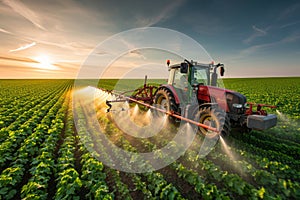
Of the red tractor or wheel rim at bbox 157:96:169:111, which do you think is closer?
the red tractor

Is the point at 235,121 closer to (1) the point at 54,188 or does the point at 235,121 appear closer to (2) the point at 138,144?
(2) the point at 138,144

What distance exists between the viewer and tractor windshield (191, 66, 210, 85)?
5871mm

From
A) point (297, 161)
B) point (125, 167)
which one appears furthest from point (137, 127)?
point (297, 161)

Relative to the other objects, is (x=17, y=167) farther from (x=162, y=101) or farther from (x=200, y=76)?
(x=200, y=76)

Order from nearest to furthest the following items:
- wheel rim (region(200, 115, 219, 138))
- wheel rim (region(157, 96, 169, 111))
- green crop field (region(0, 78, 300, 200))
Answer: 1. green crop field (region(0, 78, 300, 200))
2. wheel rim (region(200, 115, 219, 138))
3. wheel rim (region(157, 96, 169, 111))

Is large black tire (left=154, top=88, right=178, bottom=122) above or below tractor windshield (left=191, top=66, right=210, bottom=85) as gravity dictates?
below

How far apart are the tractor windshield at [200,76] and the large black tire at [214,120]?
1308mm

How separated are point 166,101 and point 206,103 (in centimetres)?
201

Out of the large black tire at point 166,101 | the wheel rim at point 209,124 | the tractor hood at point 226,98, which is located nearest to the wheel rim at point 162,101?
the large black tire at point 166,101

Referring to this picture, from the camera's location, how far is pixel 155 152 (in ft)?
14.6

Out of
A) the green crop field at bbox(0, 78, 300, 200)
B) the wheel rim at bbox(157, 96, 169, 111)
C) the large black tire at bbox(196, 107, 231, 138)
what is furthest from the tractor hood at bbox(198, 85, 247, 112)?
the wheel rim at bbox(157, 96, 169, 111)

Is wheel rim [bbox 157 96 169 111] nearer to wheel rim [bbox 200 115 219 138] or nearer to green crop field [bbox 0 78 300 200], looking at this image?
green crop field [bbox 0 78 300 200]

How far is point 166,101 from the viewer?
6.78 m

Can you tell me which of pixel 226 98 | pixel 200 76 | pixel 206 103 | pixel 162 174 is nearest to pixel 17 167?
pixel 162 174
